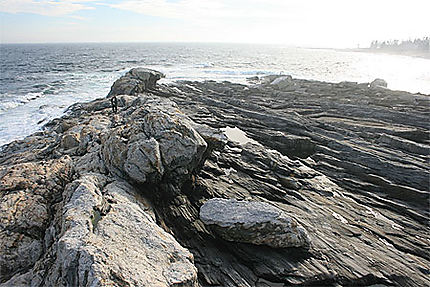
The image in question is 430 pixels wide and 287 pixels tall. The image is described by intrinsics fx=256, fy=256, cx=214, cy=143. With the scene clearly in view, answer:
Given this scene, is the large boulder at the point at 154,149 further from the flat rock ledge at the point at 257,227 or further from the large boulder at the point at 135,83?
the large boulder at the point at 135,83

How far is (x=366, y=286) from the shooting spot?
7254mm

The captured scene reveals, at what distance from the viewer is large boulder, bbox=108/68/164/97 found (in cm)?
3105

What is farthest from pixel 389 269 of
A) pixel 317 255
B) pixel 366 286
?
pixel 317 255

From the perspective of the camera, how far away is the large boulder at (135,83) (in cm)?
3105

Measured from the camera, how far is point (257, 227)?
7445 millimetres

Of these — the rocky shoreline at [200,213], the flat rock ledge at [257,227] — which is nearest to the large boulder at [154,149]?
the rocky shoreline at [200,213]

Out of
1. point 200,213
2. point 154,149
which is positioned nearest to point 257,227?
point 200,213

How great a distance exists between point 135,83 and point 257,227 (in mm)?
28841

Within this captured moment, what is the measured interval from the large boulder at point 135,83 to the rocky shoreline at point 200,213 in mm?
17456

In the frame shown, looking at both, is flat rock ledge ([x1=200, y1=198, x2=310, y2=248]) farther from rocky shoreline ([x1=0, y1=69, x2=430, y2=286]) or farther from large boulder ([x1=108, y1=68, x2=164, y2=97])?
large boulder ([x1=108, y1=68, x2=164, y2=97])

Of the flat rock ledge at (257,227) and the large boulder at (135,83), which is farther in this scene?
the large boulder at (135,83)

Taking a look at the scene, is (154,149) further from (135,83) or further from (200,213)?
(135,83)

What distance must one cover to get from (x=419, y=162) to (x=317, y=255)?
10799mm

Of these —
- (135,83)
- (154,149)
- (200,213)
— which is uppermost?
(135,83)
